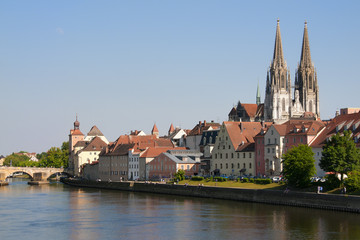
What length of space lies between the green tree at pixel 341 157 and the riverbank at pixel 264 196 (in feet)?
16.5

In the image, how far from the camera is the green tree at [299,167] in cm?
8269

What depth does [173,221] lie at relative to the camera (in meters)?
68.9

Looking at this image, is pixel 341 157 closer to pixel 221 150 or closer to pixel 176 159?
pixel 221 150

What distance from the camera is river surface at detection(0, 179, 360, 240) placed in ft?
195

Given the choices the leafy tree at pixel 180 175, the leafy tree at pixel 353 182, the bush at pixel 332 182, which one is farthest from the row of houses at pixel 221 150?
the leafy tree at pixel 353 182

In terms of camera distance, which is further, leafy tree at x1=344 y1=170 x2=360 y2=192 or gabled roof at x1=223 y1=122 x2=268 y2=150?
gabled roof at x1=223 y1=122 x2=268 y2=150

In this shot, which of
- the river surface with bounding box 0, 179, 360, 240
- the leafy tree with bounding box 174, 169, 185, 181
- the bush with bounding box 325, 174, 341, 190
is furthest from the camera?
the leafy tree with bounding box 174, 169, 185, 181

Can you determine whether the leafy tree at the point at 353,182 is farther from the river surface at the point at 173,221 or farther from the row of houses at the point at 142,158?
the row of houses at the point at 142,158

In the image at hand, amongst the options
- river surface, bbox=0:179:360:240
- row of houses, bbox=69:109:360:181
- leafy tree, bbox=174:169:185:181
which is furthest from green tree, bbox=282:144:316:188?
leafy tree, bbox=174:169:185:181

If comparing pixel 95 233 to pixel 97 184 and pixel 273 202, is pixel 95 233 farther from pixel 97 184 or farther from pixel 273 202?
pixel 97 184

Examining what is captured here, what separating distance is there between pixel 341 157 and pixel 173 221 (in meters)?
Result: 23.5

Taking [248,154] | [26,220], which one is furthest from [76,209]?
[248,154]

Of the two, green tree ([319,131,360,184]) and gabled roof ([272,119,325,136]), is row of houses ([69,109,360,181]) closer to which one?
gabled roof ([272,119,325,136])

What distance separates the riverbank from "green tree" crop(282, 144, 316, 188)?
3.28m
